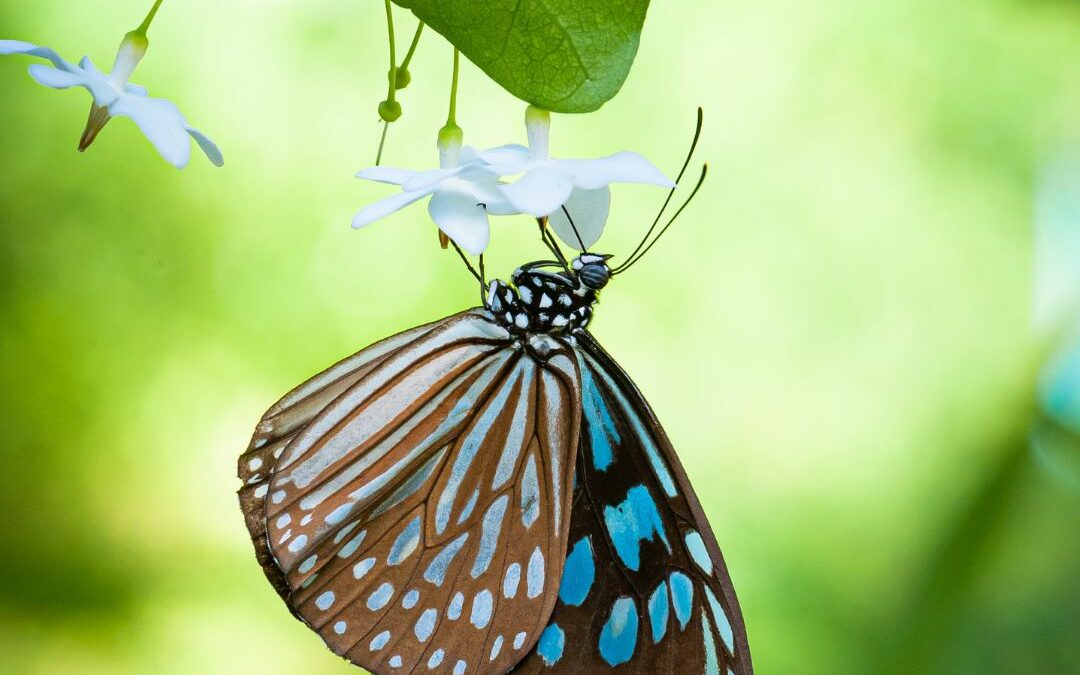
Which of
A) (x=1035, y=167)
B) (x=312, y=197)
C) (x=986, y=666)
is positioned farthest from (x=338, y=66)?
(x=986, y=666)

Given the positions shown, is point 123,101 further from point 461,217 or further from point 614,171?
point 614,171

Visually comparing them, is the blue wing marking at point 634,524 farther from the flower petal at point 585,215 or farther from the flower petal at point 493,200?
the flower petal at point 493,200


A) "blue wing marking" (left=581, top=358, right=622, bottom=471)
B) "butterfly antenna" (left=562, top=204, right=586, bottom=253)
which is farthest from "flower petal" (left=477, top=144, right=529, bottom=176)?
"blue wing marking" (left=581, top=358, right=622, bottom=471)

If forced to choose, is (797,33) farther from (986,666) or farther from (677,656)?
(677,656)

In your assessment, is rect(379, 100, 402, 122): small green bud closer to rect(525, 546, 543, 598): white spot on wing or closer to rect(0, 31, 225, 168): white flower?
rect(0, 31, 225, 168): white flower

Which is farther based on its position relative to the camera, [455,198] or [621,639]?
[621,639]

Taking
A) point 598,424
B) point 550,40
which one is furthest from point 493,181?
point 598,424
